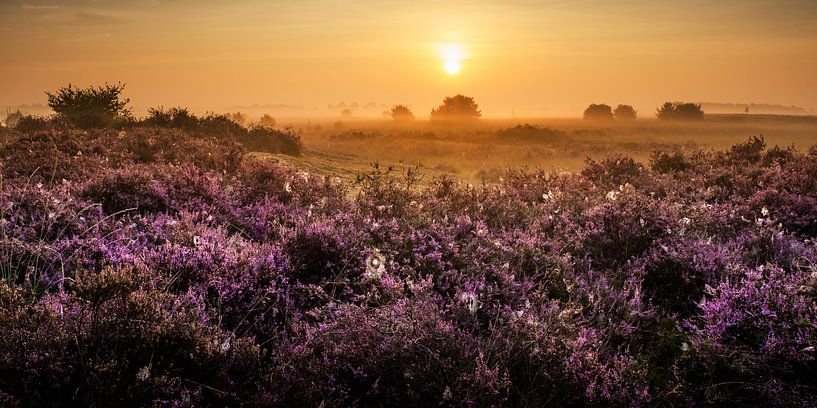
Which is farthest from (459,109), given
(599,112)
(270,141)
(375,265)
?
(375,265)

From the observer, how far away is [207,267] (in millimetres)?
4234

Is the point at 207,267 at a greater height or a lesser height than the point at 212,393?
greater

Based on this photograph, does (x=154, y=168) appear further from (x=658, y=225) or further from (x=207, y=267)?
(x=658, y=225)

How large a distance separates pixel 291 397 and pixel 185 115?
20951mm

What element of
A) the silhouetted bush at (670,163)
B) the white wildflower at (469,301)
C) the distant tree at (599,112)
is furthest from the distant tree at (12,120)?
the distant tree at (599,112)

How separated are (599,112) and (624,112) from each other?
5.78m

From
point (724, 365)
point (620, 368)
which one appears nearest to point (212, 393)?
point (620, 368)

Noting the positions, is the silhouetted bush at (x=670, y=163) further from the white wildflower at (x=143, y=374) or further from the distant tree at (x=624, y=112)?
the distant tree at (x=624, y=112)

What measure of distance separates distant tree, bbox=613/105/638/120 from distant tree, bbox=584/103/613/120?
323cm

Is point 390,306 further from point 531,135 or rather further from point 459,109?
point 459,109

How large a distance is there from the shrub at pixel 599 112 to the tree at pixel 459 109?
67.5 feet

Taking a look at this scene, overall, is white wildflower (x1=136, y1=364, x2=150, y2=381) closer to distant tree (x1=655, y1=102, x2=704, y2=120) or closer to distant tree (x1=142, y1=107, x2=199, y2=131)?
distant tree (x1=142, y1=107, x2=199, y2=131)

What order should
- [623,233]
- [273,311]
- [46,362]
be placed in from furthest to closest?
[623,233]
[273,311]
[46,362]

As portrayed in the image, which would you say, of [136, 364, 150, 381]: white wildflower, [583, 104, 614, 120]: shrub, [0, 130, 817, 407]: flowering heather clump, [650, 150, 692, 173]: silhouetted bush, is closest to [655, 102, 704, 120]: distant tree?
[583, 104, 614, 120]: shrub
